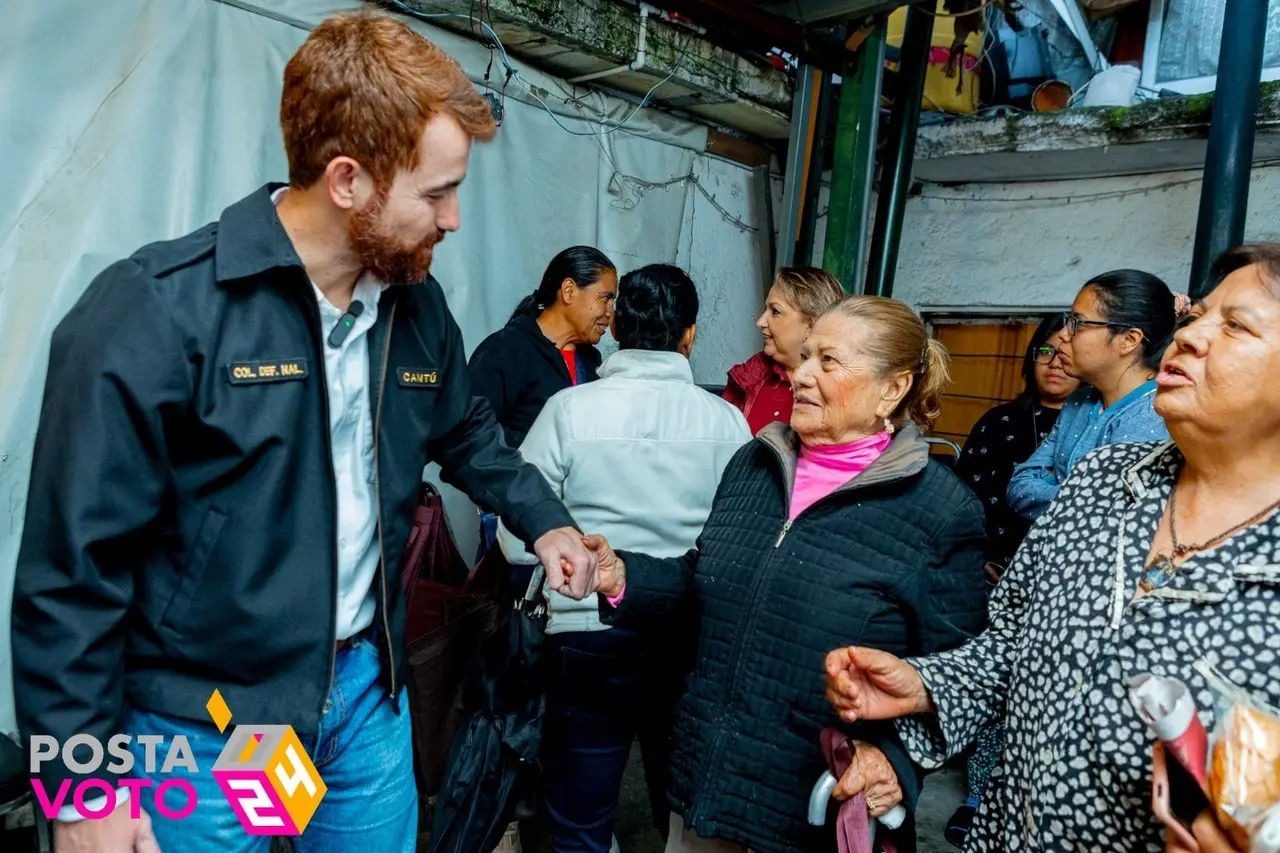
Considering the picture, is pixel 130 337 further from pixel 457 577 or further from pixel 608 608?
pixel 457 577

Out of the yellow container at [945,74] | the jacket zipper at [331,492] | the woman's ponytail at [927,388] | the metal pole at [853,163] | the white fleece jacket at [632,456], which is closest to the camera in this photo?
the jacket zipper at [331,492]

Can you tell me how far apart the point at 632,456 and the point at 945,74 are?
4.48 meters

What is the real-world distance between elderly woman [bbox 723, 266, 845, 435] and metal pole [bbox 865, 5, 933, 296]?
1666 mm

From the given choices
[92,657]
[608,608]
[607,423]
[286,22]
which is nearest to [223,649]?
[92,657]

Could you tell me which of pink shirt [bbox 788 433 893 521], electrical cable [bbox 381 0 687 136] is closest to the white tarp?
electrical cable [bbox 381 0 687 136]

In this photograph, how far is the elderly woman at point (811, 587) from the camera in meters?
1.79

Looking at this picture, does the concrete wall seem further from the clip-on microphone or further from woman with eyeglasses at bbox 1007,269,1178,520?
the clip-on microphone

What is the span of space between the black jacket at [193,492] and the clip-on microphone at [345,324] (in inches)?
2.4

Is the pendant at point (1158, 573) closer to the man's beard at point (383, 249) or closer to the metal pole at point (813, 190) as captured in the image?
the man's beard at point (383, 249)

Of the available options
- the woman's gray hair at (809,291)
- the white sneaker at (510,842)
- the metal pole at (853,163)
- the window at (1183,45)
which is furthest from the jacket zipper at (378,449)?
the window at (1183,45)

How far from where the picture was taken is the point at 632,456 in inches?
95.6

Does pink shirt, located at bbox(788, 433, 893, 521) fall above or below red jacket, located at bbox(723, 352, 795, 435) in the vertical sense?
below

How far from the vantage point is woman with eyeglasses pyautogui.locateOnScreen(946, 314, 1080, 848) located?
3291 mm

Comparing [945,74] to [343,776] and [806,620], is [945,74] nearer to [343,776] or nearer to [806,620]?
[806,620]
